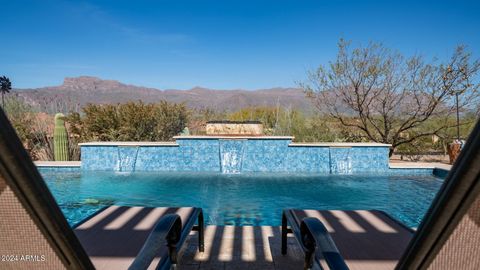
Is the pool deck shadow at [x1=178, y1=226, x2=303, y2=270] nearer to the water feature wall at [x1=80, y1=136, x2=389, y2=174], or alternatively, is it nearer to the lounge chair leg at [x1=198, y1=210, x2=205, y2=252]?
the lounge chair leg at [x1=198, y1=210, x2=205, y2=252]

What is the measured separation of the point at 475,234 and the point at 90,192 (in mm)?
6790

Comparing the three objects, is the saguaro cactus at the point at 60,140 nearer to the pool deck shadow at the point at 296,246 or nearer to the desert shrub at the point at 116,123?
the desert shrub at the point at 116,123

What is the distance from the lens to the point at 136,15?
23016 mm

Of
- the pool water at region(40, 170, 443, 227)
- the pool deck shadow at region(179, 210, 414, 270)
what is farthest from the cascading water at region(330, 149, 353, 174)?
the pool deck shadow at region(179, 210, 414, 270)

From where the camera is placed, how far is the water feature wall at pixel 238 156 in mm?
8242

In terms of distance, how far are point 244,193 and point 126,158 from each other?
4.21 metres

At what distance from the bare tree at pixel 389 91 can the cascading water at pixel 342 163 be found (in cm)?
256

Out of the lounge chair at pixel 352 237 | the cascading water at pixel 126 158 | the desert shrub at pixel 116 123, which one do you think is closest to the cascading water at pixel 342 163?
the lounge chair at pixel 352 237

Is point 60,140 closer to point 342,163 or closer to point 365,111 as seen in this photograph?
point 342,163

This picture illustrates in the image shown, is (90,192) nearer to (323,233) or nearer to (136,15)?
(323,233)

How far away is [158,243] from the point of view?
1.29m

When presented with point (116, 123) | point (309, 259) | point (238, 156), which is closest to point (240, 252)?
point (309, 259)

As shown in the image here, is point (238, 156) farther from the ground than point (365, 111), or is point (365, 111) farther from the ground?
point (365, 111)

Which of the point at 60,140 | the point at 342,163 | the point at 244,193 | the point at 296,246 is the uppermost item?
the point at 60,140
